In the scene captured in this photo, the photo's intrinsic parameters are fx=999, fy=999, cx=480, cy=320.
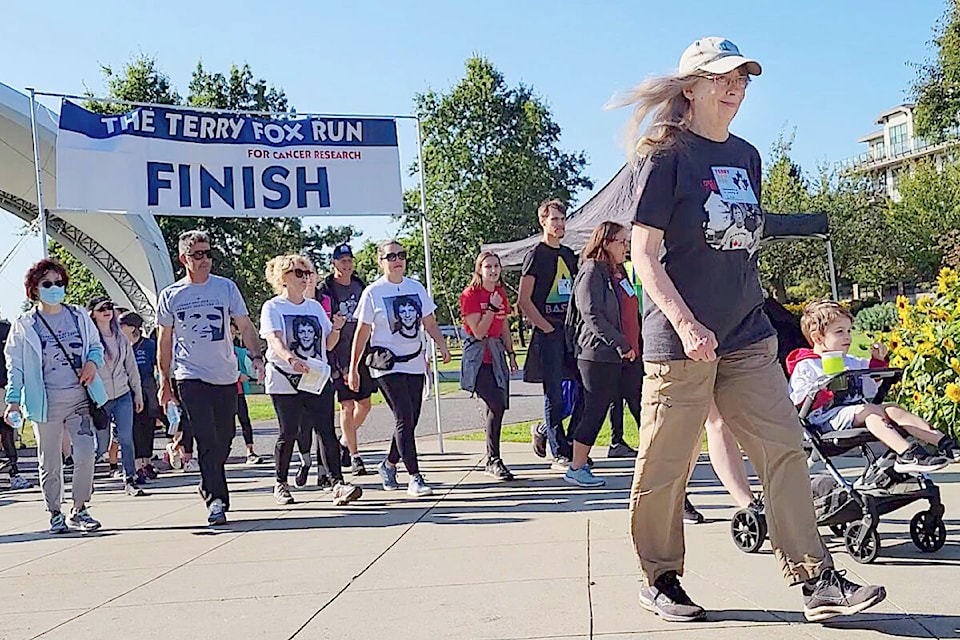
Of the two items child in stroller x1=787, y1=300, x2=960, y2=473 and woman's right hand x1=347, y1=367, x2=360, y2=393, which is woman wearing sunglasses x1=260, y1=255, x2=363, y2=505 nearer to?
woman's right hand x1=347, y1=367, x2=360, y2=393

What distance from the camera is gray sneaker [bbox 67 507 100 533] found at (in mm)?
6508

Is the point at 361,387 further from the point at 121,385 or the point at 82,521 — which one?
the point at 82,521

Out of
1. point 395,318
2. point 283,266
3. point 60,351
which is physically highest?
point 283,266

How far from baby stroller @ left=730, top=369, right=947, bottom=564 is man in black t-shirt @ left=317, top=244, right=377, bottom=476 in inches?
170

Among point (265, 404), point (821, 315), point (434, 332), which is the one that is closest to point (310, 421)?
point (434, 332)

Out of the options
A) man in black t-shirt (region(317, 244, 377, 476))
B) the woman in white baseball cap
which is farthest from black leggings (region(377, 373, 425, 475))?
the woman in white baseball cap

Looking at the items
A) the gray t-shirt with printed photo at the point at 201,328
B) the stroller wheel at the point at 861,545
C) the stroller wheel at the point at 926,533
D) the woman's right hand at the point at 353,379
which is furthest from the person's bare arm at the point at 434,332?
the stroller wheel at the point at 926,533

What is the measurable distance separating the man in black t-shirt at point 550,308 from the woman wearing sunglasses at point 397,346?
34.7 inches

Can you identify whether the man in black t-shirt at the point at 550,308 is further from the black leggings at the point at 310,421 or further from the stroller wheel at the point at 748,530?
the stroller wheel at the point at 748,530

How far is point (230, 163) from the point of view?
9875 mm

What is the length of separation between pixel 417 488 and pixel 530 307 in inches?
67.5

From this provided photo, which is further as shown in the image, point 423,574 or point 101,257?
point 101,257

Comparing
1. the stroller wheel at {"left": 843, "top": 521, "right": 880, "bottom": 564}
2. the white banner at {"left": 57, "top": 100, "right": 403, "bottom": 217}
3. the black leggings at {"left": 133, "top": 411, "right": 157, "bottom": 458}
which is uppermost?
the white banner at {"left": 57, "top": 100, "right": 403, "bottom": 217}

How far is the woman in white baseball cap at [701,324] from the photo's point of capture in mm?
3621
